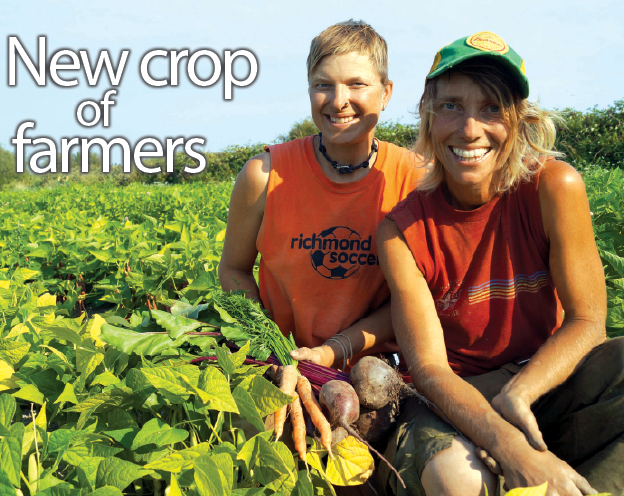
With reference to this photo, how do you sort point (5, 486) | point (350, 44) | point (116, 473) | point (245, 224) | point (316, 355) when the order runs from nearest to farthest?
point (5, 486), point (116, 473), point (316, 355), point (350, 44), point (245, 224)

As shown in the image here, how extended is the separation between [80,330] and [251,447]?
942 millimetres

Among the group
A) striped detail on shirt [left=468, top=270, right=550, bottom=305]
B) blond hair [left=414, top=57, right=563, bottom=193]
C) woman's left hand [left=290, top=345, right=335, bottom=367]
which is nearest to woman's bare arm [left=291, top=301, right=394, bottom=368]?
woman's left hand [left=290, top=345, right=335, bottom=367]

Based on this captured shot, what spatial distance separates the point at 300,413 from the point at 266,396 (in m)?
0.32

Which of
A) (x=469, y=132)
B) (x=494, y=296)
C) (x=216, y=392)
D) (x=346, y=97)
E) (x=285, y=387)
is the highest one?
(x=346, y=97)

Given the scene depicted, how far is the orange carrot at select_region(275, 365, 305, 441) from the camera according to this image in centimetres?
180

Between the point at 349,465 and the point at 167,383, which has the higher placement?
the point at 167,383

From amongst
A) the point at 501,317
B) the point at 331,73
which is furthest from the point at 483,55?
the point at 501,317

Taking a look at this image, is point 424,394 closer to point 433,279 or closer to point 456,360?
point 456,360

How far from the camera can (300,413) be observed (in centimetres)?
187

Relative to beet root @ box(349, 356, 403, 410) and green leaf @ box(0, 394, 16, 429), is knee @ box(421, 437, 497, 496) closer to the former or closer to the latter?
beet root @ box(349, 356, 403, 410)

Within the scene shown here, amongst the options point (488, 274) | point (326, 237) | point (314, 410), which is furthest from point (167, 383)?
point (488, 274)

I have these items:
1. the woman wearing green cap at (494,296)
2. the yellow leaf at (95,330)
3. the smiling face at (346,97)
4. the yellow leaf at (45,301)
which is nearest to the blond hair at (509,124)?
the woman wearing green cap at (494,296)

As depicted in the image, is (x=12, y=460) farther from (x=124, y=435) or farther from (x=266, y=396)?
(x=266, y=396)

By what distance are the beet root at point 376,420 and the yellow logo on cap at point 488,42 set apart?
1.29 metres
